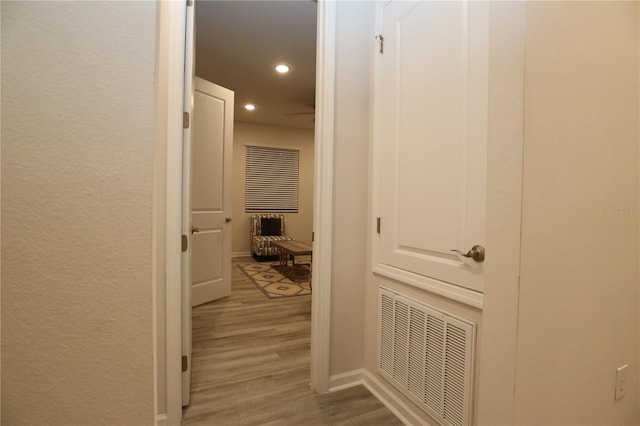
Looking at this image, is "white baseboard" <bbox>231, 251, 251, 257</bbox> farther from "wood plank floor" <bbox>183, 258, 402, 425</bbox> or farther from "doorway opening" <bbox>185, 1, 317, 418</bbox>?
"wood plank floor" <bbox>183, 258, 402, 425</bbox>

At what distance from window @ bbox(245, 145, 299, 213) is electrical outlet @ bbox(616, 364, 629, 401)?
232 inches

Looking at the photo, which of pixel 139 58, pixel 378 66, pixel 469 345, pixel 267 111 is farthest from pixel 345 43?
pixel 267 111

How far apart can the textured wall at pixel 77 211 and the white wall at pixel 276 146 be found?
580 centimetres

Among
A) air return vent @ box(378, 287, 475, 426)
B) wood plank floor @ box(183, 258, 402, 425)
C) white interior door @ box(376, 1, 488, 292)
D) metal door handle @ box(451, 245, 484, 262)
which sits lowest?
wood plank floor @ box(183, 258, 402, 425)

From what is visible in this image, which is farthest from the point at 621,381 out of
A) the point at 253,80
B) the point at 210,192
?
the point at 253,80

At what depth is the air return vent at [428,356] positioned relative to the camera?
4.06ft

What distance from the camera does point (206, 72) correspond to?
3.90 metres

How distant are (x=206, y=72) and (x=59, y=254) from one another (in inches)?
161

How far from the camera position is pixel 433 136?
1.43 meters

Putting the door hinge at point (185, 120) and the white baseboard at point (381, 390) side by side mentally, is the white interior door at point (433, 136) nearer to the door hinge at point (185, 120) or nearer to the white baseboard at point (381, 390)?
the white baseboard at point (381, 390)

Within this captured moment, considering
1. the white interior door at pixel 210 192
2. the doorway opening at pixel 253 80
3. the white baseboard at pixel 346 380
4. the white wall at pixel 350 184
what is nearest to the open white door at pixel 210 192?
the white interior door at pixel 210 192

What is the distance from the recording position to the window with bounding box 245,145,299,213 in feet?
20.7

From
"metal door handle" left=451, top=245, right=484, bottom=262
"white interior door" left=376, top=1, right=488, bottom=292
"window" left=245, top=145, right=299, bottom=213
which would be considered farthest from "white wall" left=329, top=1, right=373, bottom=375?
"window" left=245, top=145, right=299, bottom=213

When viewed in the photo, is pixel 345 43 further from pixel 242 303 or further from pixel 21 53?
pixel 242 303
